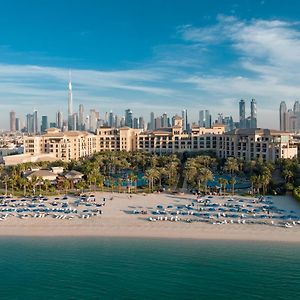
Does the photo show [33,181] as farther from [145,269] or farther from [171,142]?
[171,142]

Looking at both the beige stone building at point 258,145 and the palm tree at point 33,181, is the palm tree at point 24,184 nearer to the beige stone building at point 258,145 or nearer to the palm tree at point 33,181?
the palm tree at point 33,181

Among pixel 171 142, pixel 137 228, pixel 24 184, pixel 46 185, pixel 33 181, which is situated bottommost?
pixel 137 228

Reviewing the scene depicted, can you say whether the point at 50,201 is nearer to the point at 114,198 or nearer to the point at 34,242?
the point at 114,198

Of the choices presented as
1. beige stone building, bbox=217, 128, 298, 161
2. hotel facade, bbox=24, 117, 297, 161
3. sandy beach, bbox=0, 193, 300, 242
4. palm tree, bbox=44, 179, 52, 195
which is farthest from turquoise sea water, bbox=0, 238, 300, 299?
hotel facade, bbox=24, 117, 297, 161

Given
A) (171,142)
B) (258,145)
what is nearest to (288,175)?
(258,145)

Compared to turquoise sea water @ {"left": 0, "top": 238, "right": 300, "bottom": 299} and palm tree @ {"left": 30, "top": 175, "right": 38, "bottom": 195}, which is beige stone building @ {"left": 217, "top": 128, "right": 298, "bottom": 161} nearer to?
palm tree @ {"left": 30, "top": 175, "right": 38, "bottom": 195}

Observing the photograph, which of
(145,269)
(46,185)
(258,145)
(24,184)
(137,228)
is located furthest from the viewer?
(258,145)

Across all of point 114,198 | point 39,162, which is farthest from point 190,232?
point 39,162
